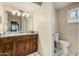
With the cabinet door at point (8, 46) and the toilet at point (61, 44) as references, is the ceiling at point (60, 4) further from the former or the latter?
the cabinet door at point (8, 46)

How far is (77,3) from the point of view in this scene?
1.49 meters

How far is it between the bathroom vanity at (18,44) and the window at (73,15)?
23.2 inches

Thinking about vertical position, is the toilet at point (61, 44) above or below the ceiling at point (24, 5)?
below

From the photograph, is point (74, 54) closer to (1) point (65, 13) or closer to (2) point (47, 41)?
(2) point (47, 41)

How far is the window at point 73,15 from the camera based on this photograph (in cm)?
151

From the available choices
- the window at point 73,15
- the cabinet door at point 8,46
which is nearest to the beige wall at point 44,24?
A: the window at point 73,15

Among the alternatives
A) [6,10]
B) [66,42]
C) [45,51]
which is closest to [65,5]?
[66,42]

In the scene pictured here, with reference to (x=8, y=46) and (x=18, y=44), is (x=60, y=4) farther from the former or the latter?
(x=8, y=46)

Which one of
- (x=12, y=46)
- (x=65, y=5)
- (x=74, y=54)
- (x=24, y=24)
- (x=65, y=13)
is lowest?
(x=74, y=54)

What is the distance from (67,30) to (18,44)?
0.80 metres

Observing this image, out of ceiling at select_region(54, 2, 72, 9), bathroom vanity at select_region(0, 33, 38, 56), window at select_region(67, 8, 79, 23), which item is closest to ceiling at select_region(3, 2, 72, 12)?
ceiling at select_region(54, 2, 72, 9)

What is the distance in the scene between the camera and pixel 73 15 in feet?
5.06

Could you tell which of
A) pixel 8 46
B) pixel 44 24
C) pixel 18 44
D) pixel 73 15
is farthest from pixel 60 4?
pixel 8 46

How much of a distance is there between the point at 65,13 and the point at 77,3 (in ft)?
0.73
